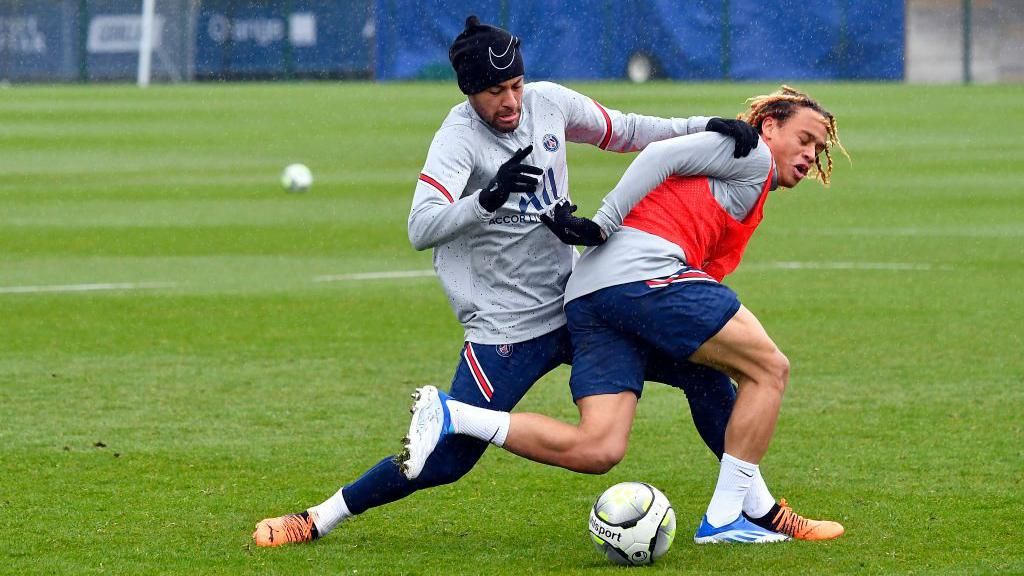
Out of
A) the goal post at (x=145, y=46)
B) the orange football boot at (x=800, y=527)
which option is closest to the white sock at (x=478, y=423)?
the orange football boot at (x=800, y=527)

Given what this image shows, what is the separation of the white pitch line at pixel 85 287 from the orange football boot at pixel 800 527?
324 inches

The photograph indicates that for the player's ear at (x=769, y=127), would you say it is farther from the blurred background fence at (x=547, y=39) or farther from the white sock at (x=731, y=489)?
the blurred background fence at (x=547, y=39)

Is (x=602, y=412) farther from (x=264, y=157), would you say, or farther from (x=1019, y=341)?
(x=264, y=157)

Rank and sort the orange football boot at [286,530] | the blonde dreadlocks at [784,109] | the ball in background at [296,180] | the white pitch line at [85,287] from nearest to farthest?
the orange football boot at [286,530], the blonde dreadlocks at [784,109], the white pitch line at [85,287], the ball in background at [296,180]

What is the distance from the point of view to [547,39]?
142ft

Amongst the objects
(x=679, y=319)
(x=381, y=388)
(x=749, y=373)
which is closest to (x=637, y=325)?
(x=679, y=319)

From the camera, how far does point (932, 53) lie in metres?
42.5

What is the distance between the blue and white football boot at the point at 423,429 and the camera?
574 centimetres

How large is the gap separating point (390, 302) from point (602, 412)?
22.2ft

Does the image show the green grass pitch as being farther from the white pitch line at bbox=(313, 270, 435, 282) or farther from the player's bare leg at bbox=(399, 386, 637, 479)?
the player's bare leg at bbox=(399, 386, 637, 479)

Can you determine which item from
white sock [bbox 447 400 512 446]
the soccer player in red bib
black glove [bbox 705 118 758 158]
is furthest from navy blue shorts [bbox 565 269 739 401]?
black glove [bbox 705 118 758 158]

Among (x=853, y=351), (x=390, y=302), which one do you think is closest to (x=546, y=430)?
(x=853, y=351)

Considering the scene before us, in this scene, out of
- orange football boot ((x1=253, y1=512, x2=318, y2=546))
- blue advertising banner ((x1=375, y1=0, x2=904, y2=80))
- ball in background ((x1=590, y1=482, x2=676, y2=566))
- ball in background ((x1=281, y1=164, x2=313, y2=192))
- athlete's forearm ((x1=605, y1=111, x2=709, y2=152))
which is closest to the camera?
ball in background ((x1=590, y1=482, x2=676, y2=566))

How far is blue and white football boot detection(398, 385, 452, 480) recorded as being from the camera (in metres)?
5.74
